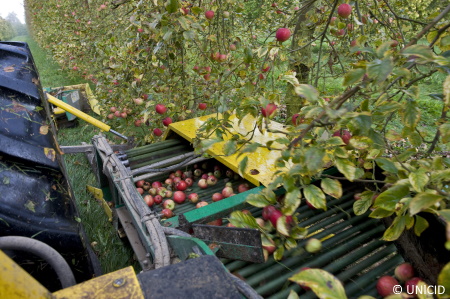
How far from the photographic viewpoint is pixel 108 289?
2.15 ft

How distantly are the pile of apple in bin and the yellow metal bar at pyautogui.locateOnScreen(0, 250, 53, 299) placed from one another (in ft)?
5.63

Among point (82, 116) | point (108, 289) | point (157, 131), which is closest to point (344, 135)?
point (108, 289)

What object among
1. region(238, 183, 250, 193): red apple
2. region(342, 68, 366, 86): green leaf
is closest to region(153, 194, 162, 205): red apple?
region(238, 183, 250, 193): red apple

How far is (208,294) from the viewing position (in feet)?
2.37

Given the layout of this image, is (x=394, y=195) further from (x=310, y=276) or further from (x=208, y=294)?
(x=208, y=294)

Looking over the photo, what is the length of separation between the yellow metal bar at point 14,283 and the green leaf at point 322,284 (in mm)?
493

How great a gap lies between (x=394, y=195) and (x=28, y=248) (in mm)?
1066

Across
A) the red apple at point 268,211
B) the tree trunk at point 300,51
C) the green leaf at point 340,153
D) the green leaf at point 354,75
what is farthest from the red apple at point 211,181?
the green leaf at point 354,75

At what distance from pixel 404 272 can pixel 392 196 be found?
479mm

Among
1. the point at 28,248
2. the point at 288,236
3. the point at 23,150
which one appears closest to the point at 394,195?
the point at 288,236

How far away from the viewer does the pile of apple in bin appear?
7.97 feet

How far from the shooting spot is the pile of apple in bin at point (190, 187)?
243 centimetres

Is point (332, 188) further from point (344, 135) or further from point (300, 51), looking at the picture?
point (300, 51)

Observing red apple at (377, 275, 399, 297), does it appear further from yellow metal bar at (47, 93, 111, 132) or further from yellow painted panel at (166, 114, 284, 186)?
yellow metal bar at (47, 93, 111, 132)
